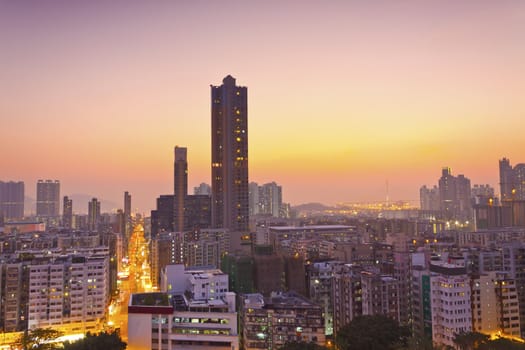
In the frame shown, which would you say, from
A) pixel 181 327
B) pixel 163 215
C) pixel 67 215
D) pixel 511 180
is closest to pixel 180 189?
pixel 163 215

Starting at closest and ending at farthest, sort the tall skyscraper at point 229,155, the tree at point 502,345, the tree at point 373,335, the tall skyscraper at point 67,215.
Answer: the tree at point 502,345
the tree at point 373,335
the tall skyscraper at point 229,155
the tall skyscraper at point 67,215

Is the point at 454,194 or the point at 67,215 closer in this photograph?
the point at 67,215

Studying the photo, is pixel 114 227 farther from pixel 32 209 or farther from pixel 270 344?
pixel 32 209

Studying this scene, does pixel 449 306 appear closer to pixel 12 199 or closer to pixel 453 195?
pixel 453 195

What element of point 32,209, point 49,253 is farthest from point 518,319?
point 32,209

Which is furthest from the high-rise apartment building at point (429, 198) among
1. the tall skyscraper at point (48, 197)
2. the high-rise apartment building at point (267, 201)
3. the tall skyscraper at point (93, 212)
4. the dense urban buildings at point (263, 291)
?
the tall skyscraper at point (48, 197)

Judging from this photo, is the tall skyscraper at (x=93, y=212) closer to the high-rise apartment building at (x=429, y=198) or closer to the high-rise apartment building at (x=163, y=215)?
the high-rise apartment building at (x=163, y=215)

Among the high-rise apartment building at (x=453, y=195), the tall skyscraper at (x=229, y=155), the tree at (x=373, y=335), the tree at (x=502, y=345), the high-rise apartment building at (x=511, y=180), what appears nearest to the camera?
the tree at (x=502, y=345)
